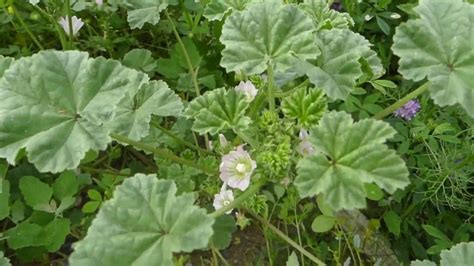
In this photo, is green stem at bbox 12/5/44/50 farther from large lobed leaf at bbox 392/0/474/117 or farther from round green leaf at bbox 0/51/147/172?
large lobed leaf at bbox 392/0/474/117

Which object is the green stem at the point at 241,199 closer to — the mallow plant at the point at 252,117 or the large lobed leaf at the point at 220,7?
the mallow plant at the point at 252,117

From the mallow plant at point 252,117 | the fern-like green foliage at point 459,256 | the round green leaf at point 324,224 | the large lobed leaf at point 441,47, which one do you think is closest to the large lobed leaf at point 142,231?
the mallow plant at point 252,117

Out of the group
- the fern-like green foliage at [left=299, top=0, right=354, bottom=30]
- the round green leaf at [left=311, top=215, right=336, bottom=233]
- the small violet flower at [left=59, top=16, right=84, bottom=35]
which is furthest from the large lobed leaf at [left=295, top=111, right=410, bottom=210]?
the small violet flower at [left=59, top=16, right=84, bottom=35]

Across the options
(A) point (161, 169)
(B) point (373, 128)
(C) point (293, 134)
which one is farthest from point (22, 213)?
(B) point (373, 128)

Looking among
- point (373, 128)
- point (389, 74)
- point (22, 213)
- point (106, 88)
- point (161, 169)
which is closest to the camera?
point (373, 128)

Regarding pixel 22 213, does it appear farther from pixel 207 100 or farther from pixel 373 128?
pixel 373 128

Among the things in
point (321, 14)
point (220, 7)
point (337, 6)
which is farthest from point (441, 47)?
point (337, 6)

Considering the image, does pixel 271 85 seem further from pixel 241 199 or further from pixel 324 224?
pixel 324 224
